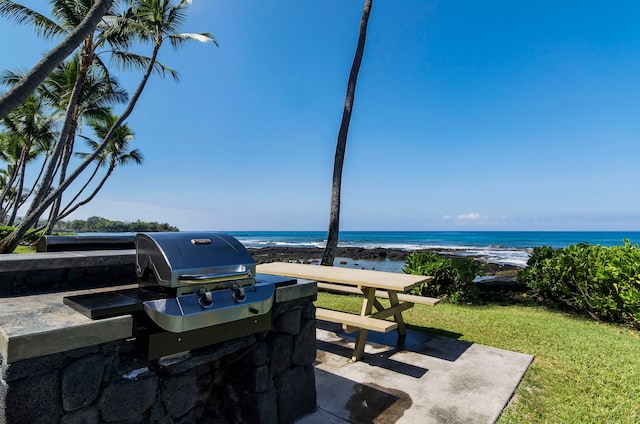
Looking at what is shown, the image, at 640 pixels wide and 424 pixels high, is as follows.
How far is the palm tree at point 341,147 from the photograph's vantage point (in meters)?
7.55

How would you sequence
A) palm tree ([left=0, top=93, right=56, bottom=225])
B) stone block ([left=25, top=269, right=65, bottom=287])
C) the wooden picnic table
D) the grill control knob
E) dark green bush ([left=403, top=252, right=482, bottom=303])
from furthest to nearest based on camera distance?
palm tree ([left=0, top=93, right=56, bottom=225]), dark green bush ([left=403, top=252, right=482, bottom=303]), the wooden picnic table, stone block ([left=25, top=269, right=65, bottom=287]), the grill control knob

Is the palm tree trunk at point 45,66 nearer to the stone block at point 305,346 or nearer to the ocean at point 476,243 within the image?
the stone block at point 305,346

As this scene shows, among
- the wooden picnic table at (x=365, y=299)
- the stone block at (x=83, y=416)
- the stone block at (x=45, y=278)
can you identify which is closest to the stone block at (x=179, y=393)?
the stone block at (x=83, y=416)

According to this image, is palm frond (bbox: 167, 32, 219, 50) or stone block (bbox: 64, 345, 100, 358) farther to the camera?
palm frond (bbox: 167, 32, 219, 50)

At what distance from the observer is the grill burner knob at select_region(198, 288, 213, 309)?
1.74 metres

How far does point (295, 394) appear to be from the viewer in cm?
250

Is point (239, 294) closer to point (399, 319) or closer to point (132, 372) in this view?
point (132, 372)

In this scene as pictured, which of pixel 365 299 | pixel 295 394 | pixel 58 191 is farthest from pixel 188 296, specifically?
pixel 58 191

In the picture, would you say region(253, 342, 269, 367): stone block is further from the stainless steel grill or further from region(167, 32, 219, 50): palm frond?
region(167, 32, 219, 50): palm frond

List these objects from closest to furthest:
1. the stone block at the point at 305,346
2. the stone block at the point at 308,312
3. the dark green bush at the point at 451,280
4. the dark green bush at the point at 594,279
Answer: the stone block at the point at 305,346, the stone block at the point at 308,312, the dark green bush at the point at 594,279, the dark green bush at the point at 451,280

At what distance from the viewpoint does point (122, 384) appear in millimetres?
1543

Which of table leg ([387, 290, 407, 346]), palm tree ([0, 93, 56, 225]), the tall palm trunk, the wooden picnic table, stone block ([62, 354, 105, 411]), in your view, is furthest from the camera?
palm tree ([0, 93, 56, 225])

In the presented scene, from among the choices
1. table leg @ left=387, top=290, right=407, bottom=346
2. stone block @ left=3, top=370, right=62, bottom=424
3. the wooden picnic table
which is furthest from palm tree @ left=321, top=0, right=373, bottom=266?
stone block @ left=3, top=370, right=62, bottom=424

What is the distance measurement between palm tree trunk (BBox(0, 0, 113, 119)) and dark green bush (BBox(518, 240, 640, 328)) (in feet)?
27.9
